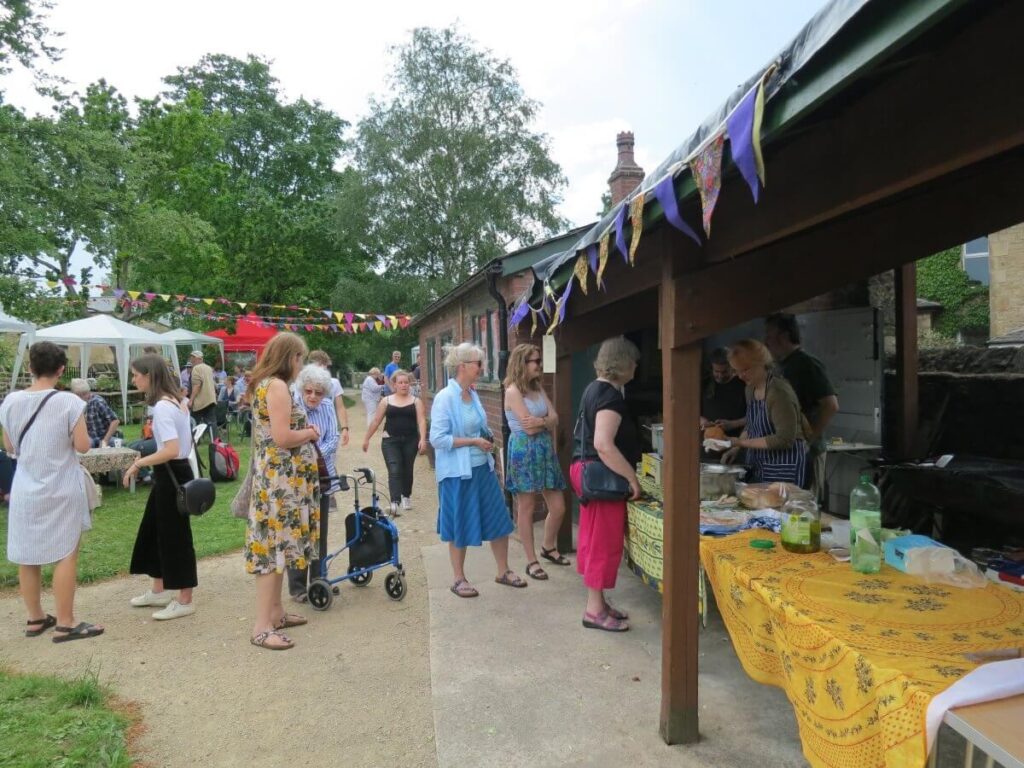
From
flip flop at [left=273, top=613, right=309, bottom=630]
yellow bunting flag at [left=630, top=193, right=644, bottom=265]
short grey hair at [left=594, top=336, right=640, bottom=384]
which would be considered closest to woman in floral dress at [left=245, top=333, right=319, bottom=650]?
flip flop at [left=273, top=613, right=309, bottom=630]

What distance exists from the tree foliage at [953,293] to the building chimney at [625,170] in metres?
12.4

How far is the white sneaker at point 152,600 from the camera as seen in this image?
4816mm

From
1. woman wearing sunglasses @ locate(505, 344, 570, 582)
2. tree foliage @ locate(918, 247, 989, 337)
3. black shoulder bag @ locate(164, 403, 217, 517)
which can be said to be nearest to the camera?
black shoulder bag @ locate(164, 403, 217, 517)

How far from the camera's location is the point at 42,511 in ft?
13.2

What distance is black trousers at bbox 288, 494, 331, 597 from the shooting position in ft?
15.4

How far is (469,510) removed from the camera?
182 inches

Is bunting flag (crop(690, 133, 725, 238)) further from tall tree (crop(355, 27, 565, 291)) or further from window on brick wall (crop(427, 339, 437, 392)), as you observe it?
tall tree (crop(355, 27, 565, 291))

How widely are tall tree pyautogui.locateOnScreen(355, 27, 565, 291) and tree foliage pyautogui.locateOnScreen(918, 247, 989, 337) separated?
489 inches

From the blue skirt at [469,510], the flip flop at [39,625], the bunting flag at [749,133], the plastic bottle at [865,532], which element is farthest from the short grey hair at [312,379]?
the bunting flag at [749,133]

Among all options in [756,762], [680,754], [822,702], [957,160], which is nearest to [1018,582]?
[822,702]

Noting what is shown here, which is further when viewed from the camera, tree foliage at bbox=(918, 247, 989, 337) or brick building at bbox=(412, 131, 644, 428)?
tree foliage at bbox=(918, 247, 989, 337)

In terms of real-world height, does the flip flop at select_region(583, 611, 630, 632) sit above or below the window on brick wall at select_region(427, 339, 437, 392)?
below

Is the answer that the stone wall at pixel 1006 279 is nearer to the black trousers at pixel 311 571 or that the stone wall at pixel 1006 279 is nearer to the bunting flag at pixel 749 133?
the black trousers at pixel 311 571

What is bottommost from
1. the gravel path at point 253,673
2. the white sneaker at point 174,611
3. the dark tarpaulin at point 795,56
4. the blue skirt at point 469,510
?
the gravel path at point 253,673
